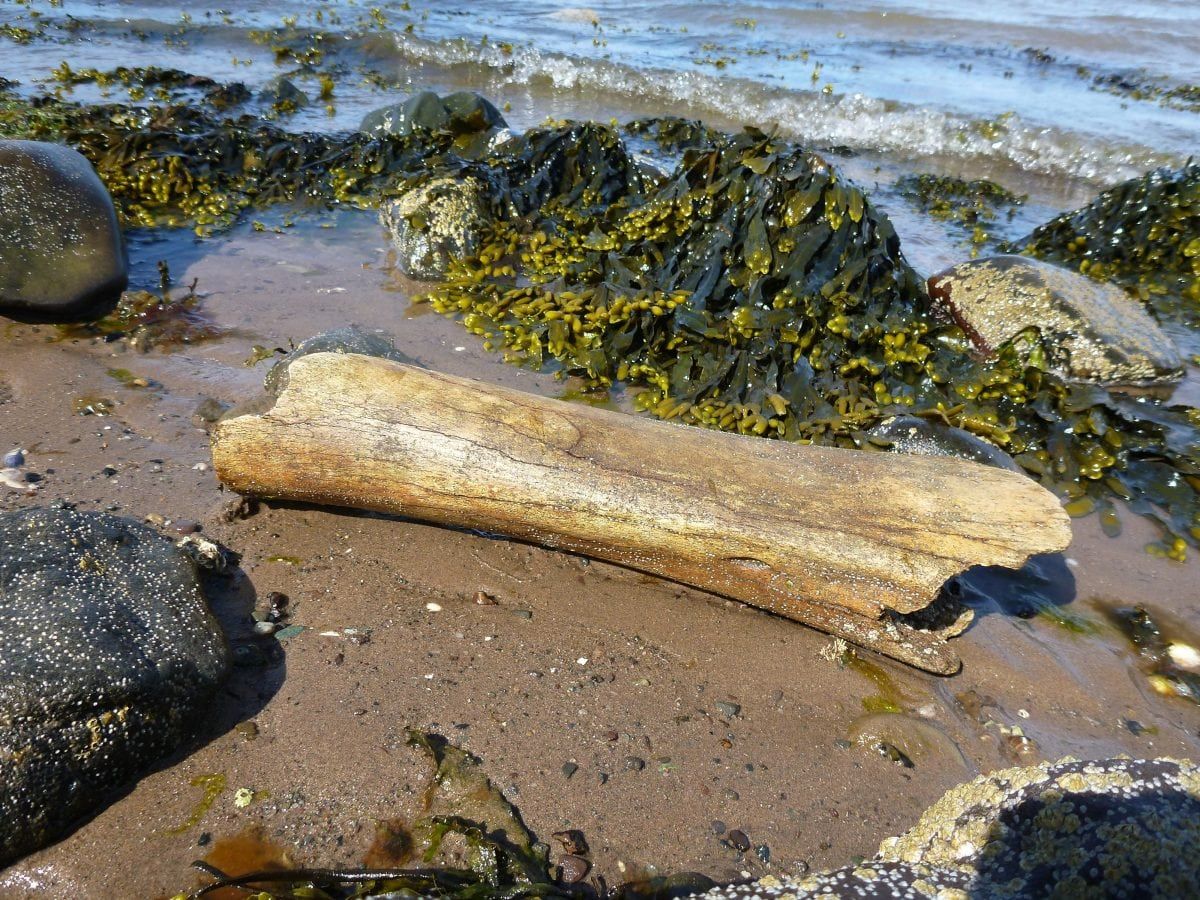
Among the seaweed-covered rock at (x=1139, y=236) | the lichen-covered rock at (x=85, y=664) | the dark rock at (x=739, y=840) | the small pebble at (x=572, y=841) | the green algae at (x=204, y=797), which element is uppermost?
the seaweed-covered rock at (x=1139, y=236)

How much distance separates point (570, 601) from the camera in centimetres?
272

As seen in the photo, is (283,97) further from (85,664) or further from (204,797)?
(204,797)

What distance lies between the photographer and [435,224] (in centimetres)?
525

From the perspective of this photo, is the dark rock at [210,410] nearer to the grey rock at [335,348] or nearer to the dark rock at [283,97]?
the grey rock at [335,348]

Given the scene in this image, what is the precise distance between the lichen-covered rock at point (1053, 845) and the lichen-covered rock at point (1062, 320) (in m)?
2.98

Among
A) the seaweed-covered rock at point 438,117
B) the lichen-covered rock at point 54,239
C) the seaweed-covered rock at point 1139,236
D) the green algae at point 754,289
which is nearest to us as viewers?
the green algae at point 754,289

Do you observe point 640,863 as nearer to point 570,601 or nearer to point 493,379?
point 570,601

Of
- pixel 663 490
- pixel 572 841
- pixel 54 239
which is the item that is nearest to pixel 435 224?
pixel 54 239

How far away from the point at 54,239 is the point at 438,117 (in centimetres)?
366

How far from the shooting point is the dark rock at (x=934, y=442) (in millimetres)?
3256

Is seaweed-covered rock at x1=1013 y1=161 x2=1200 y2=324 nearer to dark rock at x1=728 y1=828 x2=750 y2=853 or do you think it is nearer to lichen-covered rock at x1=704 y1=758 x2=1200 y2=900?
lichen-covered rock at x1=704 y1=758 x2=1200 y2=900

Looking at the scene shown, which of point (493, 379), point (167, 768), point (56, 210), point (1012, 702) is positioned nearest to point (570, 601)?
point (167, 768)

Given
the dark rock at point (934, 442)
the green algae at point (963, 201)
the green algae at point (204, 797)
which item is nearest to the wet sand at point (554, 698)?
the green algae at point (204, 797)

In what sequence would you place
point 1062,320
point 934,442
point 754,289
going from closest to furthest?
point 934,442 → point 754,289 → point 1062,320
